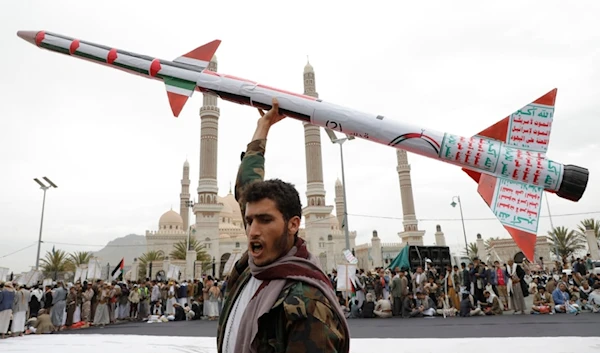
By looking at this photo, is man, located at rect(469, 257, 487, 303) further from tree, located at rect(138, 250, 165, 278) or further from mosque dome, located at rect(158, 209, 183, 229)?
mosque dome, located at rect(158, 209, 183, 229)

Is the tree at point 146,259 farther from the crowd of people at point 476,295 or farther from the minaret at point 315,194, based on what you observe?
the crowd of people at point 476,295

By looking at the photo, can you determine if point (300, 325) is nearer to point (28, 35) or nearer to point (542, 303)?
point (28, 35)

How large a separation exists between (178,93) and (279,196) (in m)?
5.67

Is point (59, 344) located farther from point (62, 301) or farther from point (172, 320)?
point (172, 320)

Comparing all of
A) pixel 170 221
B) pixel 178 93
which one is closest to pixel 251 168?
pixel 178 93

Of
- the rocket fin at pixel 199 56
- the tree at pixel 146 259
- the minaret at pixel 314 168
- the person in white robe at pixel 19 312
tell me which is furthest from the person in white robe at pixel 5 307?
the tree at pixel 146 259

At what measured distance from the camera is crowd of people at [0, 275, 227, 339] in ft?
36.5

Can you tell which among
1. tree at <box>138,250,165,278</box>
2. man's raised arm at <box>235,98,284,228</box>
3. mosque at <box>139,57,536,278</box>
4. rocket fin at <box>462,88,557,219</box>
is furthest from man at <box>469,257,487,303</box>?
tree at <box>138,250,165,278</box>

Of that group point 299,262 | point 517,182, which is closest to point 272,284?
point 299,262

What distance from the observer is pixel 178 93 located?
6.92m

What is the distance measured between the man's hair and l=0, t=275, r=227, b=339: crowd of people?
1171 cm

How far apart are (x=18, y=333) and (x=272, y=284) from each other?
1272 centimetres

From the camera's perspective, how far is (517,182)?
564cm

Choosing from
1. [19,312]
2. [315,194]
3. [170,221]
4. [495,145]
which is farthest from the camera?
[170,221]
